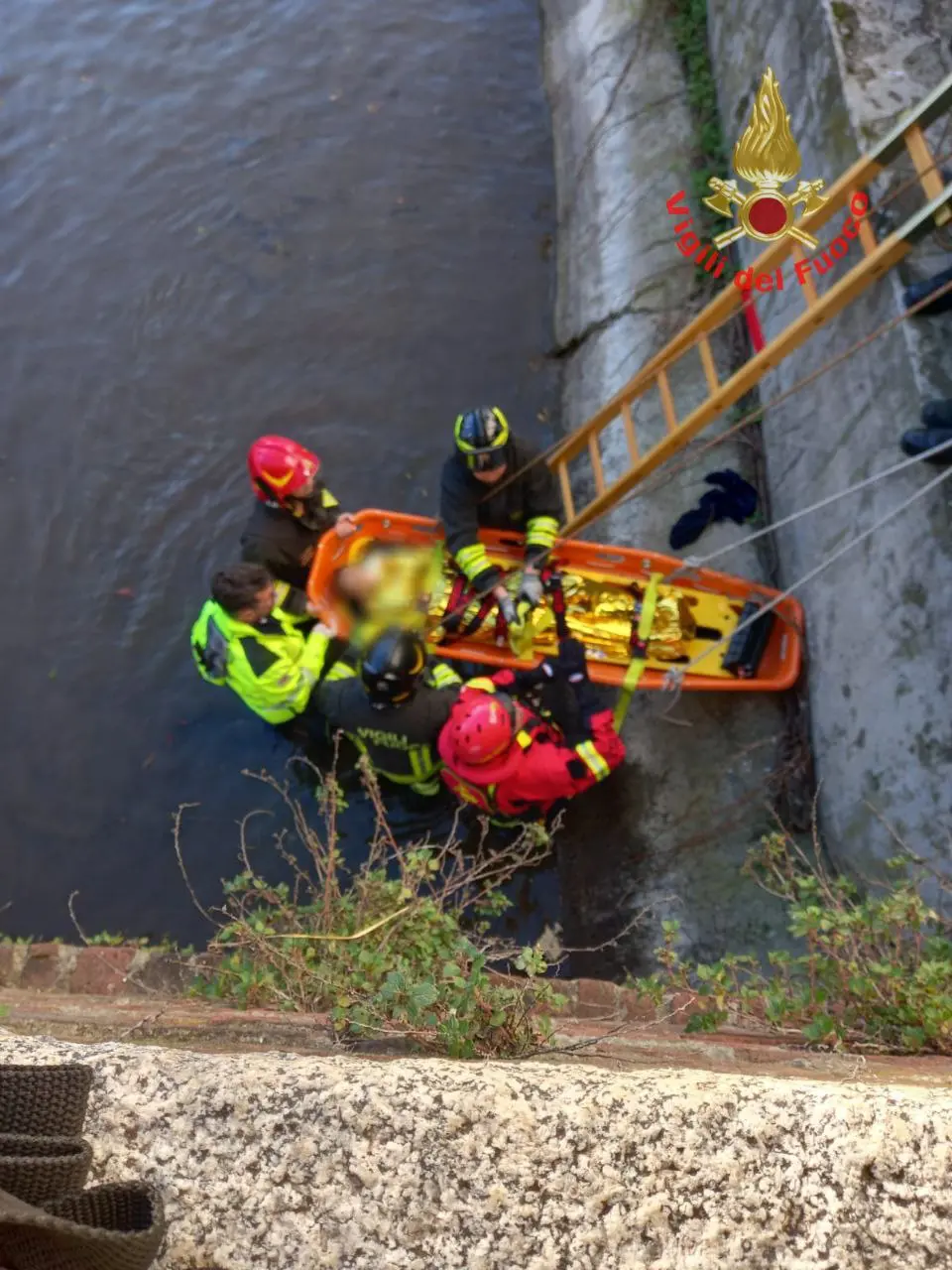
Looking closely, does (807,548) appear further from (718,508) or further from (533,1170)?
(533,1170)

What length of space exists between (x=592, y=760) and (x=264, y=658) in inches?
71.9

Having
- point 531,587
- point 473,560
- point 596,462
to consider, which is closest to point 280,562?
point 473,560

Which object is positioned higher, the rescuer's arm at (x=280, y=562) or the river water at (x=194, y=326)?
the river water at (x=194, y=326)

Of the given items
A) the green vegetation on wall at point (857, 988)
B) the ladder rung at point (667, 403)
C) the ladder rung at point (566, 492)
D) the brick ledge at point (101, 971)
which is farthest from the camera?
the ladder rung at point (566, 492)

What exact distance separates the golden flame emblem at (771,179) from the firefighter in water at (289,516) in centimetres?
257

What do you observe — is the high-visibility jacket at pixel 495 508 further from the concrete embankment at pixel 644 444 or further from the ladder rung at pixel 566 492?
the concrete embankment at pixel 644 444

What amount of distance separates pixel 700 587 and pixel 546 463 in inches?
48.4

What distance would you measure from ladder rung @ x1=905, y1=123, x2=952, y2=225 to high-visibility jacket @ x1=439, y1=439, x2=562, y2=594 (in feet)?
7.63

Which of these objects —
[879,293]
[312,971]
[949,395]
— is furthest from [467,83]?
[312,971]

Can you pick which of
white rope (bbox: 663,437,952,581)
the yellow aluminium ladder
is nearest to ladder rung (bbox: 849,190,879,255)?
the yellow aluminium ladder

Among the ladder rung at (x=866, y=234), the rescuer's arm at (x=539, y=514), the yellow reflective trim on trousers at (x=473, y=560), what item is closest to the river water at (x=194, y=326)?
the rescuer's arm at (x=539, y=514)

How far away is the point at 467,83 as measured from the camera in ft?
28.6

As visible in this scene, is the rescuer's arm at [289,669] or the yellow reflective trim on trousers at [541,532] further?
the yellow reflective trim on trousers at [541,532]

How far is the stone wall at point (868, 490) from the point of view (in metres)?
4.31
